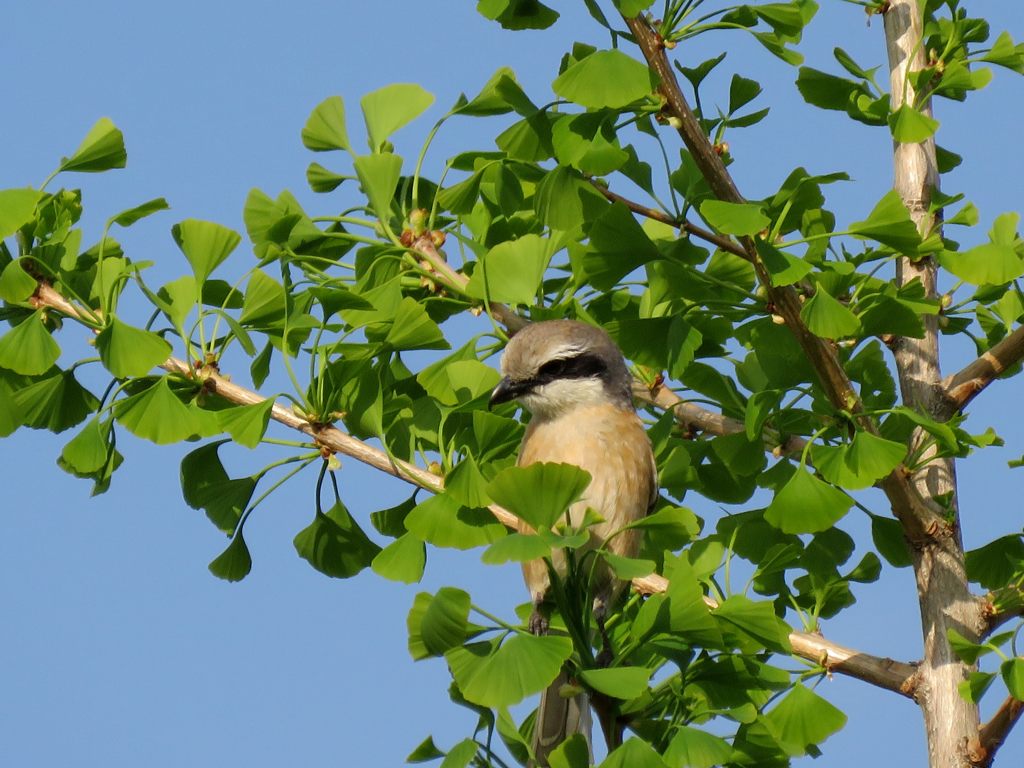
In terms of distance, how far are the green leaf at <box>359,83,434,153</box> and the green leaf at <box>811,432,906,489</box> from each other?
1.79 metres

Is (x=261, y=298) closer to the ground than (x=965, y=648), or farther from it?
farther from it

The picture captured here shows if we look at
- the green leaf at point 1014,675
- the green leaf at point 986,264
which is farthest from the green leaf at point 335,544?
the green leaf at point 986,264

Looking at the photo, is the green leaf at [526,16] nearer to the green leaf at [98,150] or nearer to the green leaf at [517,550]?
the green leaf at [98,150]

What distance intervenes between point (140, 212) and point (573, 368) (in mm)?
1504

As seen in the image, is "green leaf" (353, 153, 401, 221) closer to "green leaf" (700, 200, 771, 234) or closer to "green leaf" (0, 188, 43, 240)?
"green leaf" (0, 188, 43, 240)

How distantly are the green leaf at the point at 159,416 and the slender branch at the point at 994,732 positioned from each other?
255 cm

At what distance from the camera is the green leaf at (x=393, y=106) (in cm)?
466

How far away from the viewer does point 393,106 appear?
4.66 metres

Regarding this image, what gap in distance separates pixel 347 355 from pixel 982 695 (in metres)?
2.13

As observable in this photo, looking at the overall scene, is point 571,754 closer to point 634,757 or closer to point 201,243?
point 634,757

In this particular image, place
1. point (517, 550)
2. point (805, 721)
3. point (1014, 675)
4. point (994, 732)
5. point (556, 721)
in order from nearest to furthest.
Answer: point (517, 550) → point (1014, 675) → point (556, 721) → point (805, 721) → point (994, 732)

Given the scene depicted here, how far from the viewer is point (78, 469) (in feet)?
13.3

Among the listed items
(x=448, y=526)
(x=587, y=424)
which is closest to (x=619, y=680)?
(x=448, y=526)

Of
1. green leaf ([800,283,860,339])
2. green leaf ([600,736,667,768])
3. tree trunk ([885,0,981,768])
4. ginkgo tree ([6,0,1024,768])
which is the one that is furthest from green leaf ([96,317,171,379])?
tree trunk ([885,0,981,768])
